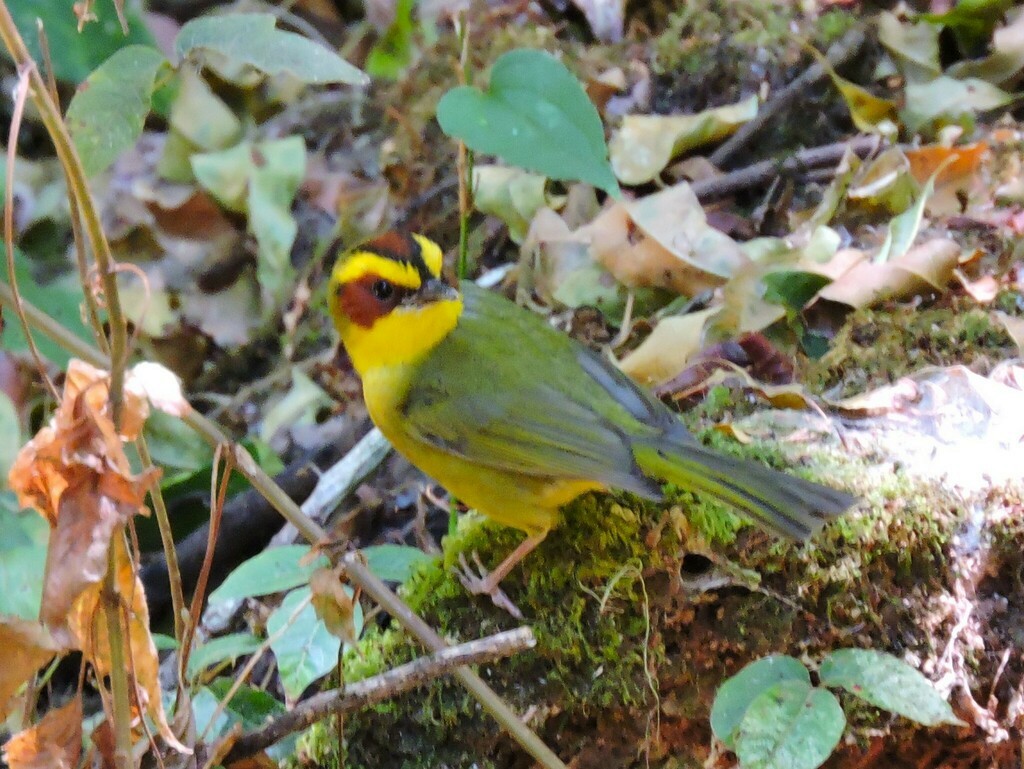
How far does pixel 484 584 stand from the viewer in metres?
1.91

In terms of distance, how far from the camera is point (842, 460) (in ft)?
6.22

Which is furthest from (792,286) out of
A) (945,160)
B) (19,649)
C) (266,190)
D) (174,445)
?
(266,190)

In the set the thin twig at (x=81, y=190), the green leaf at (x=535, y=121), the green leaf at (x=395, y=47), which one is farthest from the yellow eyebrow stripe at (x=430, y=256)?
the green leaf at (x=395, y=47)

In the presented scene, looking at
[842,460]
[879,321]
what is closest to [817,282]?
[879,321]

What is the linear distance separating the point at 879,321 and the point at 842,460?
2.27 feet

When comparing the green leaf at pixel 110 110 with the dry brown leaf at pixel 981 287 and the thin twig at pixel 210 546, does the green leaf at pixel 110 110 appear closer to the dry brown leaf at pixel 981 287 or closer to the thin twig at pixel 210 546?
the thin twig at pixel 210 546

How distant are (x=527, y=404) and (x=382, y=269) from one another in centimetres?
51

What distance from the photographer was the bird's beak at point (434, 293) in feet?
7.48

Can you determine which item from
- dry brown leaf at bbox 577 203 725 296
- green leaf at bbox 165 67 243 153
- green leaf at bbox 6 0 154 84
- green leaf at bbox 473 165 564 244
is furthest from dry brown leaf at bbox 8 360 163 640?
green leaf at bbox 165 67 243 153

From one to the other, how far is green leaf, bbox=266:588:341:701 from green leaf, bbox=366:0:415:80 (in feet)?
11.2

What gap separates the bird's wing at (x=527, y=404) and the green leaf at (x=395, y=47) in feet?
8.73

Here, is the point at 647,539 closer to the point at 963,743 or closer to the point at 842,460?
the point at 842,460

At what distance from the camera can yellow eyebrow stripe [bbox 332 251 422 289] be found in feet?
7.48

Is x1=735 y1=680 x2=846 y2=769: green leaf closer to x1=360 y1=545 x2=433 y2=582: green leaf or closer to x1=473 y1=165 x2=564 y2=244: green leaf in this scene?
x1=360 y1=545 x2=433 y2=582: green leaf
